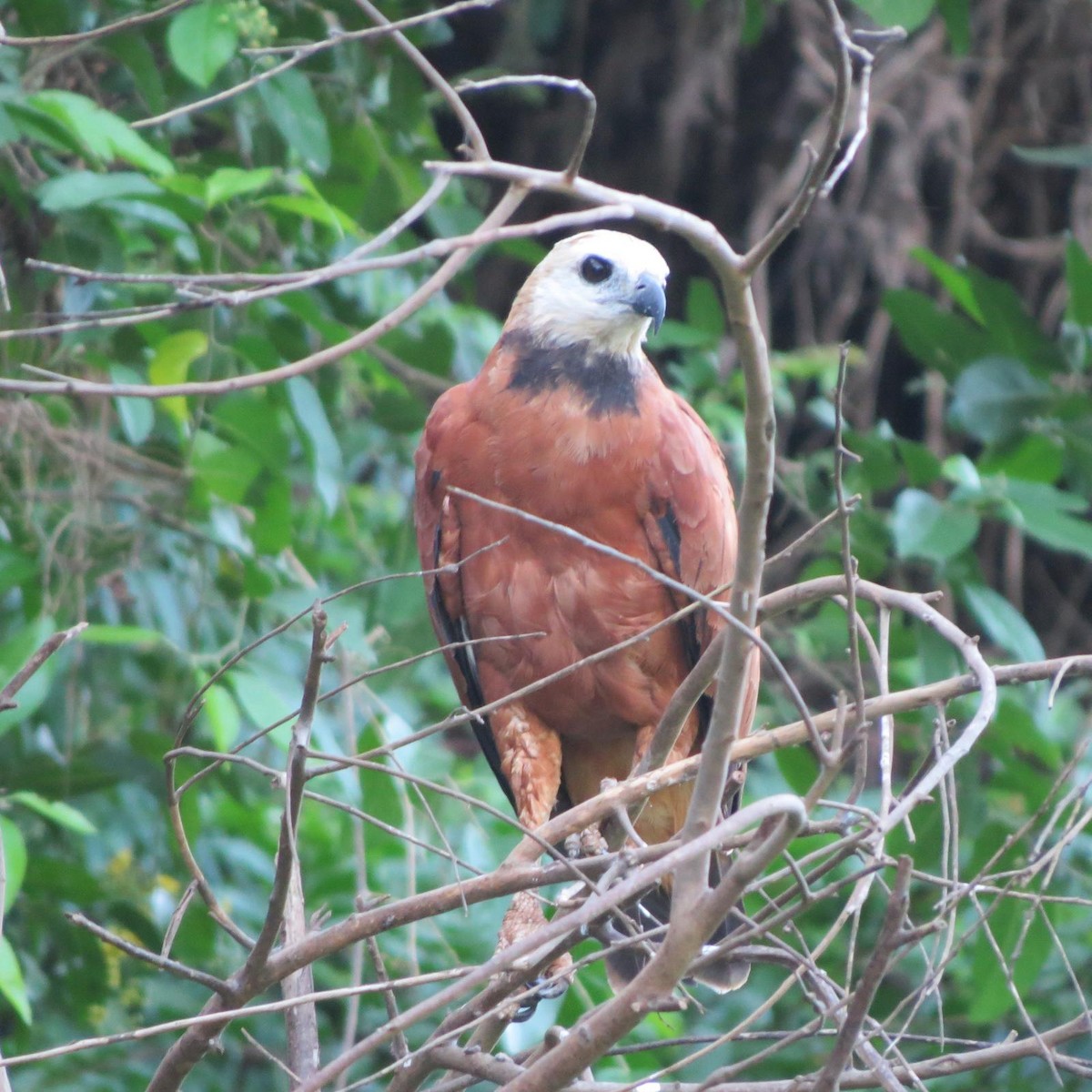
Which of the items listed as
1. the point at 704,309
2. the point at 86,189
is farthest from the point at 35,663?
the point at 704,309

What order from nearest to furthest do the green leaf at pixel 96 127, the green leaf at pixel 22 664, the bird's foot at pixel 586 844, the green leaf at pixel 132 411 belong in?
the bird's foot at pixel 586 844 < the green leaf at pixel 96 127 < the green leaf at pixel 22 664 < the green leaf at pixel 132 411

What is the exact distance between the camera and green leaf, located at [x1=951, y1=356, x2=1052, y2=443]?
3211 millimetres

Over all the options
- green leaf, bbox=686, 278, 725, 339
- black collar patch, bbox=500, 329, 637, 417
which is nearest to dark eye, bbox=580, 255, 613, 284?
black collar patch, bbox=500, 329, 637, 417

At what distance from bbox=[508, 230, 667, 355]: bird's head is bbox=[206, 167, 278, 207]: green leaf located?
553mm

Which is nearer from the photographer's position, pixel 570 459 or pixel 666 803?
pixel 570 459

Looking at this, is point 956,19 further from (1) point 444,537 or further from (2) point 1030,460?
(1) point 444,537

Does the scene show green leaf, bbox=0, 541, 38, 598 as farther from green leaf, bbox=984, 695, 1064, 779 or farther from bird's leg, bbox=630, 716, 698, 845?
green leaf, bbox=984, 695, 1064, 779

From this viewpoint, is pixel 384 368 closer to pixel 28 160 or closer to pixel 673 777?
pixel 28 160

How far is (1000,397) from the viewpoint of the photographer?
3229 mm

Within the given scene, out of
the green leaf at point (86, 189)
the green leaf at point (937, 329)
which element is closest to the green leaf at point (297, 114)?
the green leaf at point (86, 189)

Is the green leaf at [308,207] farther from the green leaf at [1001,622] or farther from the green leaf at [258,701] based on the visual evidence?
the green leaf at [1001,622]

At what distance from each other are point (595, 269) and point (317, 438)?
64cm

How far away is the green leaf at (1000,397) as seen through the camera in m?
3.21

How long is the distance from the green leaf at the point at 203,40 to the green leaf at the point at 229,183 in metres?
0.18
